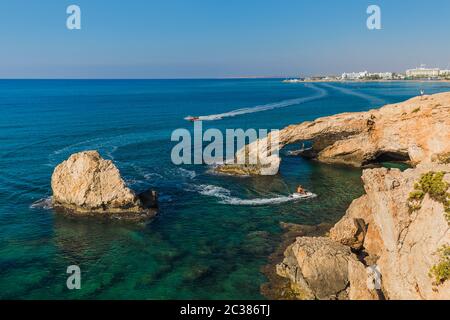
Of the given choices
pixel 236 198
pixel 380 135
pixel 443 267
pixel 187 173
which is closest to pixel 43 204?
pixel 187 173

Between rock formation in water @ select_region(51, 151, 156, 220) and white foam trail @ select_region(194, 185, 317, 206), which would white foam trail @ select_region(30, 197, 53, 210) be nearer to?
rock formation in water @ select_region(51, 151, 156, 220)

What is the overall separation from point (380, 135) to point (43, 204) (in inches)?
1761

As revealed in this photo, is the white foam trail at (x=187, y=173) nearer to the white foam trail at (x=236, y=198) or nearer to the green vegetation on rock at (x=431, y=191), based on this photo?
the white foam trail at (x=236, y=198)

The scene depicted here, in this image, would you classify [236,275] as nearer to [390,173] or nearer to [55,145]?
[390,173]

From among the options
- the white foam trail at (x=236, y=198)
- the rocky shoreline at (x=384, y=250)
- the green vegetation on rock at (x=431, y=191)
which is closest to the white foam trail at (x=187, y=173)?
the white foam trail at (x=236, y=198)

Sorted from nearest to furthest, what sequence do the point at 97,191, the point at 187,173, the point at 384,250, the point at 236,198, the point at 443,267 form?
the point at 443,267 < the point at 384,250 < the point at 97,191 < the point at 236,198 < the point at 187,173

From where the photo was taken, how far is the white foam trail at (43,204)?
42612mm

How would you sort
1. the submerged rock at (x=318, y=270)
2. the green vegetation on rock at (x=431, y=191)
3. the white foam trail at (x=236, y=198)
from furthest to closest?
the white foam trail at (x=236, y=198) → the submerged rock at (x=318, y=270) → the green vegetation on rock at (x=431, y=191)

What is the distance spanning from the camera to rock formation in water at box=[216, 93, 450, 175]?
5209cm

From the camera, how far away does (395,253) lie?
78.6ft

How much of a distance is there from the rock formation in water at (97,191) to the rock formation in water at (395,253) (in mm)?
18004

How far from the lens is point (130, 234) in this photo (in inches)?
1443

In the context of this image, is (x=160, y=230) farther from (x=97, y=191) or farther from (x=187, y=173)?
(x=187, y=173)
